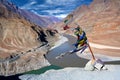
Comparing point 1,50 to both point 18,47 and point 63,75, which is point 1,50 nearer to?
point 18,47

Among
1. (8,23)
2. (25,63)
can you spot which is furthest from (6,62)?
(8,23)

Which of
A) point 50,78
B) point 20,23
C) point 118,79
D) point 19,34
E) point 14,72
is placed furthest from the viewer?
point 20,23

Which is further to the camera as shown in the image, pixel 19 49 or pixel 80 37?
pixel 19 49

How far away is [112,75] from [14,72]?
89.2 ft

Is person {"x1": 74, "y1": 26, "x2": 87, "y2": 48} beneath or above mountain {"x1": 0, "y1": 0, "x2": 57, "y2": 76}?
above

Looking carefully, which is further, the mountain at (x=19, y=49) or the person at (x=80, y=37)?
the mountain at (x=19, y=49)

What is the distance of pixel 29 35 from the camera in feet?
333

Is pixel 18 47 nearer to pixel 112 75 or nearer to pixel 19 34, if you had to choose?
pixel 19 34

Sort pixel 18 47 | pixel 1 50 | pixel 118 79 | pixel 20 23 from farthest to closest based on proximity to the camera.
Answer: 1. pixel 20 23
2. pixel 18 47
3. pixel 1 50
4. pixel 118 79

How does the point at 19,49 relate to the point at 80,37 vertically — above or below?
below

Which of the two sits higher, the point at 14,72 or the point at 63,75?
the point at 63,75

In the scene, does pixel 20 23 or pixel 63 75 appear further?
pixel 20 23

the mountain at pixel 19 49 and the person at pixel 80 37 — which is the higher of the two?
the person at pixel 80 37

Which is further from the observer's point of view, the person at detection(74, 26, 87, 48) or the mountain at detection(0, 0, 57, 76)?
the mountain at detection(0, 0, 57, 76)
